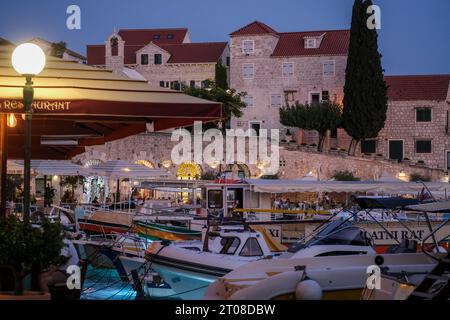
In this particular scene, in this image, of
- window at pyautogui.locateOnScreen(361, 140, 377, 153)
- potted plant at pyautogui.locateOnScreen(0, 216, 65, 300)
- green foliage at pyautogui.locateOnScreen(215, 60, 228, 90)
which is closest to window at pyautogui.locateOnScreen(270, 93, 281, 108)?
green foliage at pyautogui.locateOnScreen(215, 60, 228, 90)

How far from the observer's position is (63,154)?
655 inches

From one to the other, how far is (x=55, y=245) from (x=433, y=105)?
54604mm

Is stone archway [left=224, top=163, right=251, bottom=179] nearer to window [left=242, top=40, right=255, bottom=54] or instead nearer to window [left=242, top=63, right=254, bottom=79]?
window [left=242, top=63, right=254, bottom=79]

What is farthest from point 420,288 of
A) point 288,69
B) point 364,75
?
point 288,69

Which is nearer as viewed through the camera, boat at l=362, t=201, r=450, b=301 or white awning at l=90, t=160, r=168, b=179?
boat at l=362, t=201, r=450, b=301

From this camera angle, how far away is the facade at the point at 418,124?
2378 inches

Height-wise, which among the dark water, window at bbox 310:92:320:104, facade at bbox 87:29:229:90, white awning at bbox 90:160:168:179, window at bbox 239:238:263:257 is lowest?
the dark water

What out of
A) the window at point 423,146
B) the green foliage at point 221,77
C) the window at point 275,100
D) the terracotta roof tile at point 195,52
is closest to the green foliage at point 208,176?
the window at point 275,100

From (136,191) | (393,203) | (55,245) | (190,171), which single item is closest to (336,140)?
(190,171)

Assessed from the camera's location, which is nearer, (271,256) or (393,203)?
(393,203)

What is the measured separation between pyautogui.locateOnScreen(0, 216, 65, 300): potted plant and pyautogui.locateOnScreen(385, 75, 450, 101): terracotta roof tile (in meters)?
54.2

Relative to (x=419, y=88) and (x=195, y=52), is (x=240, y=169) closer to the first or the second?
(x=419, y=88)

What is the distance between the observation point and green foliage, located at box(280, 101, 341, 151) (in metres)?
59.2

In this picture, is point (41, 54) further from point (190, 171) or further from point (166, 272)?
point (190, 171)
